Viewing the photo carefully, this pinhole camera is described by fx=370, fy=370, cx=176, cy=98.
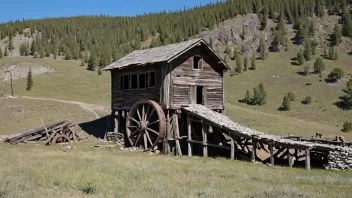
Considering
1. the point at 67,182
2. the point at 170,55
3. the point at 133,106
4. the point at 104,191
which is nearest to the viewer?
the point at 104,191

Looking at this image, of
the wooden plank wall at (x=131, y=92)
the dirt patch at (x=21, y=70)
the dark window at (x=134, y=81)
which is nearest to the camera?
the wooden plank wall at (x=131, y=92)

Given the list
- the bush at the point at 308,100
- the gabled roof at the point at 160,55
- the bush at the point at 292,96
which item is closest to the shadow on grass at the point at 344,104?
the bush at the point at 308,100

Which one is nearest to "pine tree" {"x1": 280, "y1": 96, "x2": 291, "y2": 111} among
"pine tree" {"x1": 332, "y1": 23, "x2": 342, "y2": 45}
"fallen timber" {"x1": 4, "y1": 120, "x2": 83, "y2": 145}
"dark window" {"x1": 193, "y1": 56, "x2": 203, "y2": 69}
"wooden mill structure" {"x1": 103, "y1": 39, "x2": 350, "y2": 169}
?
"wooden mill structure" {"x1": 103, "y1": 39, "x2": 350, "y2": 169}

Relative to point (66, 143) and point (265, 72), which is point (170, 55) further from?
point (265, 72)

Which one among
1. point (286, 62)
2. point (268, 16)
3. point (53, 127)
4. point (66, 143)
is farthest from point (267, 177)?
point (268, 16)

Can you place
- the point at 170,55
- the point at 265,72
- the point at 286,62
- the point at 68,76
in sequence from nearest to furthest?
the point at 170,55
the point at 68,76
the point at 265,72
the point at 286,62

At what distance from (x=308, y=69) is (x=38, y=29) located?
10656cm

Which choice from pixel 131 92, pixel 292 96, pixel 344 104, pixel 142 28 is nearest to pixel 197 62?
pixel 131 92

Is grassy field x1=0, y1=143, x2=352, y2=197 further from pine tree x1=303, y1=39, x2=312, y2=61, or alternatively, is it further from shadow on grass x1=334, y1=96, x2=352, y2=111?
pine tree x1=303, y1=39, x2=312, y2=61

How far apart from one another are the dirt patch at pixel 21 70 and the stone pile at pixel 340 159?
6746 cm

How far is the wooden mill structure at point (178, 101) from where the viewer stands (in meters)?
24.6

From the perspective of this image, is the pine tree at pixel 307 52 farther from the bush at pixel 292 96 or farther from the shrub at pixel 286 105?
the shrub at pixel 286 105

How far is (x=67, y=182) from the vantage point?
39.3 ft

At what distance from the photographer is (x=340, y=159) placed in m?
17.5
